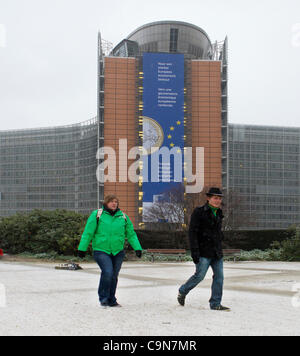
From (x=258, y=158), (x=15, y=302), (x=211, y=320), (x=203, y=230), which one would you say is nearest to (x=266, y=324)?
(x=211, y=320)

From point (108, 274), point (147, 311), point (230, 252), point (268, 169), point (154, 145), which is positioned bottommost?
point (230, 252)

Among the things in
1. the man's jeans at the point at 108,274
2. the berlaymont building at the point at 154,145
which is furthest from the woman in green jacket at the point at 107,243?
the berlaymont building at the point at 154,145

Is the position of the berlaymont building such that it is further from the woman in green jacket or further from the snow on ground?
the woman in green jacket

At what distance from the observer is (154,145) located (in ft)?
291

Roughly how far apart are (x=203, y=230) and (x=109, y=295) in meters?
1.76

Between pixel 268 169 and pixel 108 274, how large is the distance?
327 ft

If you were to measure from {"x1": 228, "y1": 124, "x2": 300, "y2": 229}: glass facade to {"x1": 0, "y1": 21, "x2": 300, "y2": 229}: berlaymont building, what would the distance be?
209 mm

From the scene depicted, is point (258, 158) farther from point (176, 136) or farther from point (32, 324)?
point (32, 324)

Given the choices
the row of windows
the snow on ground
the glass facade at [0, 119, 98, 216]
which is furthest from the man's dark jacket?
the glass facade at [0, 119, 98, 216]

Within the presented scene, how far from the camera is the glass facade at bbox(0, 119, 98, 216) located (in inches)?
4161

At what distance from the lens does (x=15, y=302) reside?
315 inches

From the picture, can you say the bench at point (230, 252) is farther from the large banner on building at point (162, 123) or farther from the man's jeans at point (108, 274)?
the large banner on building at point (162, 123)

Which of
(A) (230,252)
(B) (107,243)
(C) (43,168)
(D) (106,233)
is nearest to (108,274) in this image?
→ (B) (107,243)

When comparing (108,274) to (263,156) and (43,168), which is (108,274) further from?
(43,168)
